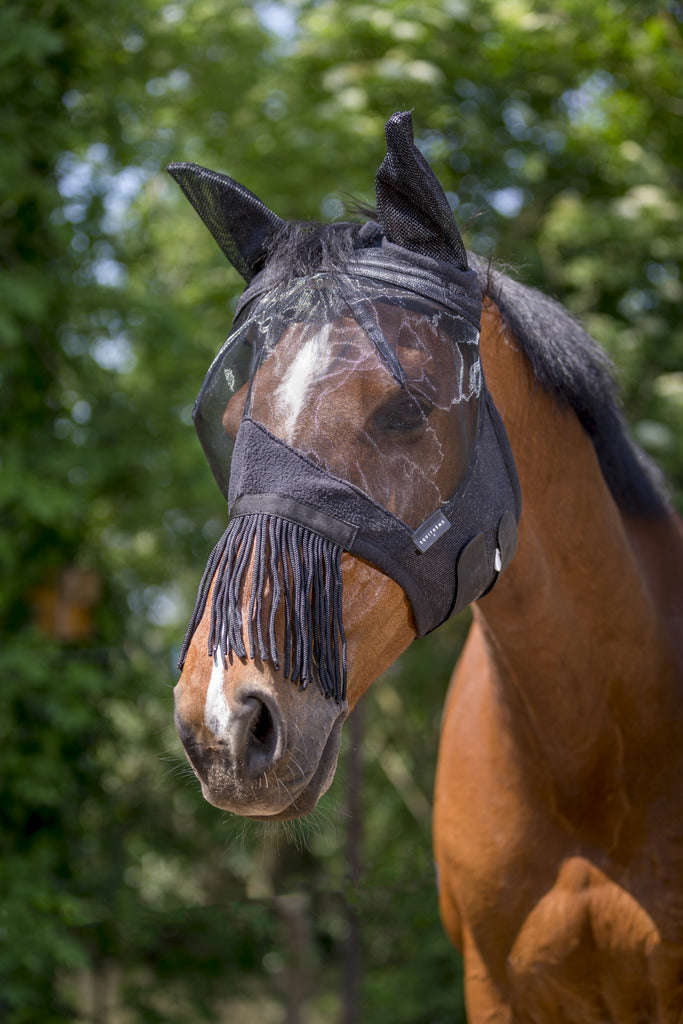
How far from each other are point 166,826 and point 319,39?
14.5 feet

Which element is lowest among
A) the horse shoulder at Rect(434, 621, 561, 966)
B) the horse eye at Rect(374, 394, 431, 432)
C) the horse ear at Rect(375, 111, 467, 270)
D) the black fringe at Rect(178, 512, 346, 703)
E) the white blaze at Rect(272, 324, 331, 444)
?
the horse shoulder at Rect(434, 621, 561, 966)

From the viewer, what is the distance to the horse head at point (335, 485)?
1.19 metres

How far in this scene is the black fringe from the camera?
46.7 inches

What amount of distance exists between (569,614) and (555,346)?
51 centimetres

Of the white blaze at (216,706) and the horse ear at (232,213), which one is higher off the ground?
the horse ear at (232,213)

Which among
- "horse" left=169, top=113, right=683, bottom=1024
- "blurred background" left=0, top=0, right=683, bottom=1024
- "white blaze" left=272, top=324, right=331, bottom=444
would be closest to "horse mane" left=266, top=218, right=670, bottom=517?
"horse" left=169, top=113, right=683, bottom=1024

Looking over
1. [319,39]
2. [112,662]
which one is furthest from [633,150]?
[112,662]

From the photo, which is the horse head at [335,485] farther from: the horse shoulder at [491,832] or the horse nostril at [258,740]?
the horse shoulder at [491,832]

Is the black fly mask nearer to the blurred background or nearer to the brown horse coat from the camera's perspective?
the brown horse coat

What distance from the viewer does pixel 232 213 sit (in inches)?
62.6

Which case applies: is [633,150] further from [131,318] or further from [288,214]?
[131,318]

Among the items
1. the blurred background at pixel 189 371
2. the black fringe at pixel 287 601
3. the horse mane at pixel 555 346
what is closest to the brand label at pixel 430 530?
the black fringe at pixel 287 601

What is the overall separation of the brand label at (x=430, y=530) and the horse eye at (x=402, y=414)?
137 millimetres

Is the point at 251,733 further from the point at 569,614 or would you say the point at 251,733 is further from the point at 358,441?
the point at 569,614
